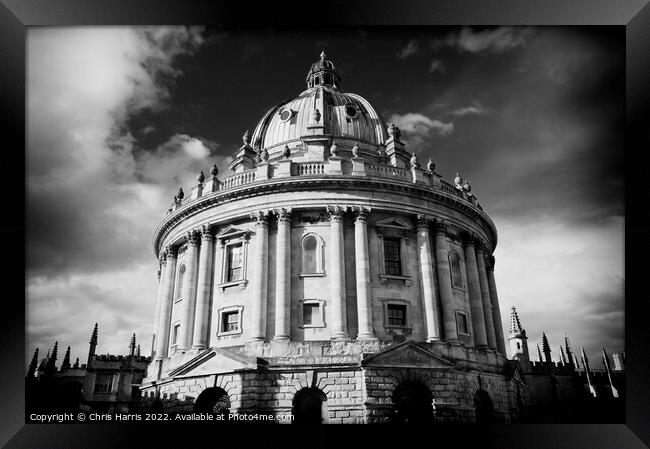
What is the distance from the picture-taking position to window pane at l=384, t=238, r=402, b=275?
25875 millimetres

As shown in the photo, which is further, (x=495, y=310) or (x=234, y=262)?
(x=495, y=310)

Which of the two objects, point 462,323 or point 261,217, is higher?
point 261,217

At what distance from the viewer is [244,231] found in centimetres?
2623

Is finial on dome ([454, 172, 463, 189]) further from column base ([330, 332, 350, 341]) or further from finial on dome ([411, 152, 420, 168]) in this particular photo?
column base ([330, 332, 350, 341])

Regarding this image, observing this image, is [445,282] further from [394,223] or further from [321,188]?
[321,188]

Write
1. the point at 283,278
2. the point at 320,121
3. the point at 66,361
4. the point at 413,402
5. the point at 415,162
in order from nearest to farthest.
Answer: the point at 66,361
the point at 413,402
the point at 283,278
the point at 415,162
the point at 320,121

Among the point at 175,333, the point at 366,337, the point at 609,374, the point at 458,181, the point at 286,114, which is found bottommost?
the point at 609,374

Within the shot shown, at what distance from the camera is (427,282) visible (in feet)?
83.8

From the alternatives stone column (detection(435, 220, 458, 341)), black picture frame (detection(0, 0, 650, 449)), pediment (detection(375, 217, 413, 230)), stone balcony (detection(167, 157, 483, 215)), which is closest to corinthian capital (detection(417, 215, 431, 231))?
pediment (detection(375, 217, 413, 230))

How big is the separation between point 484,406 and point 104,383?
23623mm

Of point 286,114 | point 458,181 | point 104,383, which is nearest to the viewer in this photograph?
A: point 458,181

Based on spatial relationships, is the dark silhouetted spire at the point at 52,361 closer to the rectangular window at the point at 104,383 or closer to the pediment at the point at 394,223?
the rectangular window at the point at 104,383
